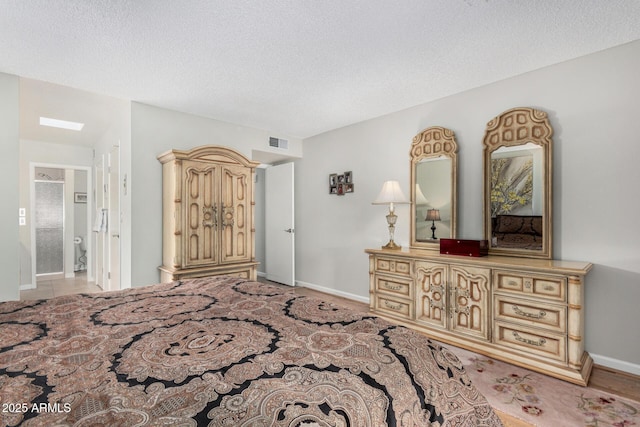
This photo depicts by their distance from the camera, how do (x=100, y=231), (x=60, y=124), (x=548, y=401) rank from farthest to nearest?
(x=100, y=231) < (x=60, y=124) < (x=548, y=401)

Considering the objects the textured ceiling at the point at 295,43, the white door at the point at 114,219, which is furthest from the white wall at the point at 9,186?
the white door at the point at 114,219

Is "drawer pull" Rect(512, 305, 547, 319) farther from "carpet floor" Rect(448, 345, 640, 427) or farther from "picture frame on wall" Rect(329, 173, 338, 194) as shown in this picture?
"picture frame on wall" Rect(329, 173, 338, 194)

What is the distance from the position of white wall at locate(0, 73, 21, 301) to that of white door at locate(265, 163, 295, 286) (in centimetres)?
328

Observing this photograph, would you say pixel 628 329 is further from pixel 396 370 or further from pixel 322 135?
pixel 322 135

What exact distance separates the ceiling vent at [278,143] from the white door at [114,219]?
6.56ft

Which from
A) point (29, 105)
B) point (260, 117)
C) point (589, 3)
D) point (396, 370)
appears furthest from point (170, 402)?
point (29, 105)

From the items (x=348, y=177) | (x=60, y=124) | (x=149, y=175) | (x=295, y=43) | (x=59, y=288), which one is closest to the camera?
(x=295, y=43)

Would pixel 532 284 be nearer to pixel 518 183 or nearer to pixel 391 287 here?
pixel 518 183

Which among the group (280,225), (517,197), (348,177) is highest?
(348,177)

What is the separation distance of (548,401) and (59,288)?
6500 mm

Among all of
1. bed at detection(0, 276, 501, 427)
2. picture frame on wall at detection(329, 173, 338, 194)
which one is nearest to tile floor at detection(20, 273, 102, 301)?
picture frame on wall at detection(329, 173, 338, 194)

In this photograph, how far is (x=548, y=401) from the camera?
205 centimetres

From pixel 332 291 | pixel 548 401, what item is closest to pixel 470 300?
pixel 548 401

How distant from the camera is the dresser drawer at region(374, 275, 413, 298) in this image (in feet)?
10.8
